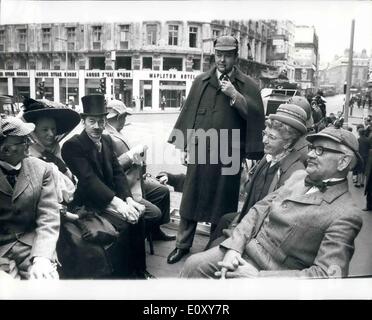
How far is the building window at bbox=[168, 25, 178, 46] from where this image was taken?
8.28 ft

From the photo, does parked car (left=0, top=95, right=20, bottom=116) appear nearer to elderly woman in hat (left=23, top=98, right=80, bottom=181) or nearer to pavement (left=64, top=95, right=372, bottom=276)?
elderly woman in hat (left=23, top=98, right=80, bottom=181)

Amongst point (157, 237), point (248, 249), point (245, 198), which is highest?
point (245, 198)

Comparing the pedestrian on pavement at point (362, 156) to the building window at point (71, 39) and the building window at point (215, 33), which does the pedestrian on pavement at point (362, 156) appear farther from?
the building window at point (71, 39)

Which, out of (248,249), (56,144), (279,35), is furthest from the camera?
(279,35)

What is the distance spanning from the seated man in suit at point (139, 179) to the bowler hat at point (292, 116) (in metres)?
1.01

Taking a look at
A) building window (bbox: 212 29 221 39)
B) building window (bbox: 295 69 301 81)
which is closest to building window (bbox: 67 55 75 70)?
building window (bbox: 212 29 221 39)

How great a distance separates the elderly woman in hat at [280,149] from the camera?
2.16 m

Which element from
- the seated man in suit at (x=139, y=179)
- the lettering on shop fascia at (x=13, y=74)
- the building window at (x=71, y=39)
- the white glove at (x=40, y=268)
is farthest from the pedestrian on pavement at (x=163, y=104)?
the white glove at (x=40, y=268)

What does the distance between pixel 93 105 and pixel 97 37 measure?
560 millimetres

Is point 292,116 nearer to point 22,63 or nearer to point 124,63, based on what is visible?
point 124,63

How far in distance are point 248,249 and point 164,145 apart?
37.5 inches
